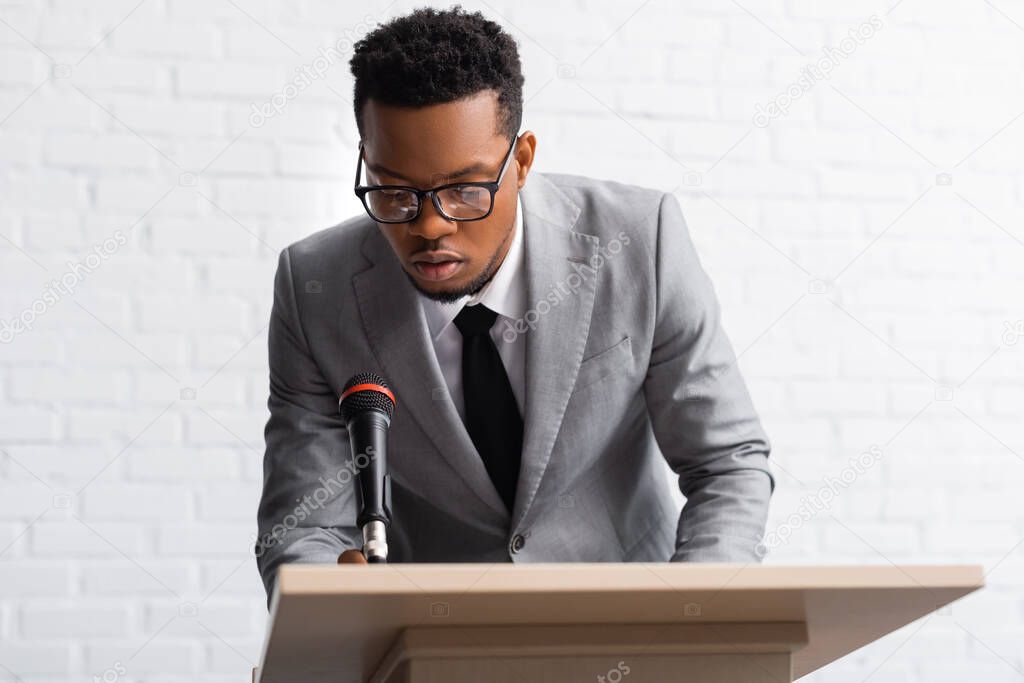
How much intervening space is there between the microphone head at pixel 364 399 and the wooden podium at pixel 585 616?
20 centimetres

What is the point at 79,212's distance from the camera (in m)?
2.24

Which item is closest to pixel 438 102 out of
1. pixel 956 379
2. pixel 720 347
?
pixel 720 347

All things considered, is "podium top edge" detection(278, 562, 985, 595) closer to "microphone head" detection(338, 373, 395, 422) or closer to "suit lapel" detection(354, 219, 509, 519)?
"microphone head" detection(338, 373, 395, 422)

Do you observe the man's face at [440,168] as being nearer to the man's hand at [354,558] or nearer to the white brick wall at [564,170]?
the man's hand at [354,558]

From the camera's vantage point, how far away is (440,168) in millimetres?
1316

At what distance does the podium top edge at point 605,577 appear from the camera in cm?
78

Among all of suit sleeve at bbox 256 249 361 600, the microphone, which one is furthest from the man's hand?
suit sleeve at bbox 256 249 361 600

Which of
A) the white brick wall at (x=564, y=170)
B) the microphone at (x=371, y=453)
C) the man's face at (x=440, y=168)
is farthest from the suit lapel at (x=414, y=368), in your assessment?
the white brick wall at (x=564, y=170)

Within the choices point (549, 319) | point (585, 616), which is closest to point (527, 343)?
point (549, 319)

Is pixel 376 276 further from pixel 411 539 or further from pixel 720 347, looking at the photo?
pixel 720 347

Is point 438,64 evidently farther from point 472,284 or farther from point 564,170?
point 564,170

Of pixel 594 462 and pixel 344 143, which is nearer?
pixel 594 462

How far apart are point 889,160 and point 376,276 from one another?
139 centimetres

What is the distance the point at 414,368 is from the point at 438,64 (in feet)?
1.27
